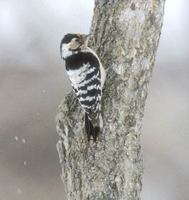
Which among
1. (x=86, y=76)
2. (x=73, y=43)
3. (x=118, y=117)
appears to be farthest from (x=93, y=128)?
(x=73, y=43)

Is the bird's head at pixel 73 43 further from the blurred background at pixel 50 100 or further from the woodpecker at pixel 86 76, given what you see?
the blurred background at pixel 50 100

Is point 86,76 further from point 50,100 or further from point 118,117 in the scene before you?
point 50,100

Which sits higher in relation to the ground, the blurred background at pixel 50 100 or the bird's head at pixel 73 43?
the blurred background at pixel 50 100

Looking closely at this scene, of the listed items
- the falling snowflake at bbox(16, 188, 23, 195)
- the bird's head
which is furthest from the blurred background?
the bird's head

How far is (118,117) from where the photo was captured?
511 cm

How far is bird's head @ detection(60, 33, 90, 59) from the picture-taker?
208 inches

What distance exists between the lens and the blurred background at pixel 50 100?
8648 mm

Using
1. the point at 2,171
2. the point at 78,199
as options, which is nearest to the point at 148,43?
the point at 78,199

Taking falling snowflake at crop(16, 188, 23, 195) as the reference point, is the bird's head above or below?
below

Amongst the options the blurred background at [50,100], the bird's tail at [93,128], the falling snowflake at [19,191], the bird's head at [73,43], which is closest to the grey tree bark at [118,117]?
the bird's tail at [93,128]

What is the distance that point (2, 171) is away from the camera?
895 centimetres

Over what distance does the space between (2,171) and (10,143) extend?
1.54ft

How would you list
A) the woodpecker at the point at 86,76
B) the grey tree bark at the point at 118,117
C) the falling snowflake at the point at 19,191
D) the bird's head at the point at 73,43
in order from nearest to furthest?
the woodpecker at the point at 86,76 → the grey tree bark at the point at 118,117 → the bird's head at the point at 73,43 → the falling snowflake at the point at 19,191

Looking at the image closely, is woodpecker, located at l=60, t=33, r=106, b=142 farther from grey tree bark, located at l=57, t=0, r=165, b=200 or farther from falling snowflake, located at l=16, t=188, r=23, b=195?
falling snowflake, located at l=16, t=188, r=23, b=195
